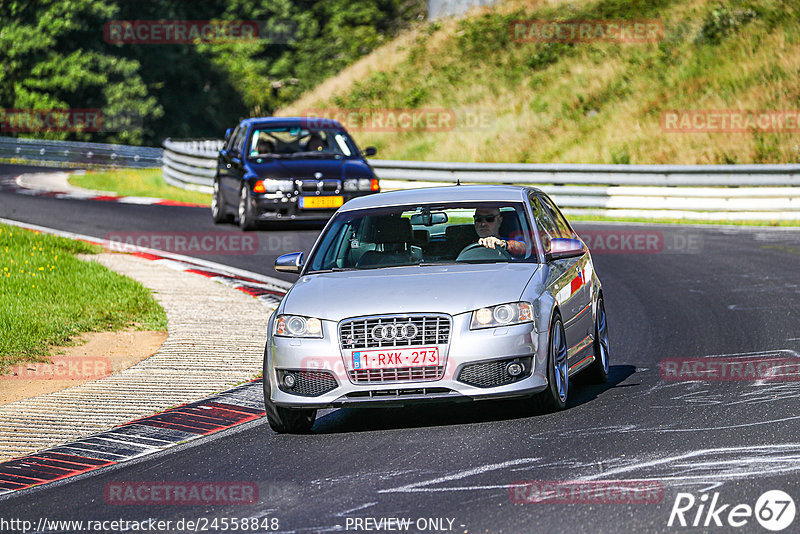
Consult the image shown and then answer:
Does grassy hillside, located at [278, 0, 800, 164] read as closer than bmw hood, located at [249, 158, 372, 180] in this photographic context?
Result: No

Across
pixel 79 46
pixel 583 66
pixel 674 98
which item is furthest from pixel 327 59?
pixel 674 98

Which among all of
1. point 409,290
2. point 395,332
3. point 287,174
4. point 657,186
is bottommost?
point 657,186

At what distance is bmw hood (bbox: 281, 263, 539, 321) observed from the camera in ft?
27.3

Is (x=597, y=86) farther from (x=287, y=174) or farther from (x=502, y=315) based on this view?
(x=502, y=315)

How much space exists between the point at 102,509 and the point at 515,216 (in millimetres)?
3855

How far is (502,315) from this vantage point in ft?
27.4

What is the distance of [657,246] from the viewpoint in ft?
64.3

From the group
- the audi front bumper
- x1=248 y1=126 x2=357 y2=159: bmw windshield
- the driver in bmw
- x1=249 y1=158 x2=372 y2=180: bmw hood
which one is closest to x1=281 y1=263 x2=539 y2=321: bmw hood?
the audi front bumper

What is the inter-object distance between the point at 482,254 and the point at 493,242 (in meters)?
0.14

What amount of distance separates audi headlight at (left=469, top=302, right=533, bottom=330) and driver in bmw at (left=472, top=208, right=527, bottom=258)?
1.04 m

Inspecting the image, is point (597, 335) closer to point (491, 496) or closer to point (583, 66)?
point (491, 496)

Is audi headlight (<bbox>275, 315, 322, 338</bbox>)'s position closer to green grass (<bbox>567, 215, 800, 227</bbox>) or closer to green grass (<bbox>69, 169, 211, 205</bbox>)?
green grass (<bbox>567, 215, 800, 227</bbox>)

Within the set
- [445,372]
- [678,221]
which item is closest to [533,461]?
[445,372]

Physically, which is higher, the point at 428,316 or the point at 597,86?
the point at 597,86
